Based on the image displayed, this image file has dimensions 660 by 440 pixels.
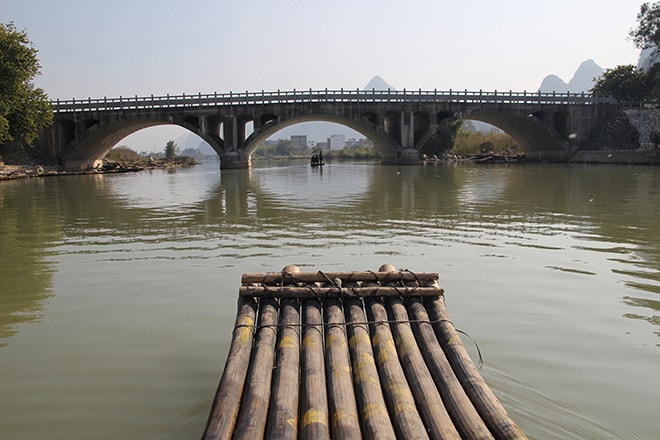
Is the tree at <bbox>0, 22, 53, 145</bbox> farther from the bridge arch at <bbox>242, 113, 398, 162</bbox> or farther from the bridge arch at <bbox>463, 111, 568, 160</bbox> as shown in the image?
the bridge arch at <bbox>463, 111, 568, 160</bbox>

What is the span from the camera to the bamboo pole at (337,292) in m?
5.14

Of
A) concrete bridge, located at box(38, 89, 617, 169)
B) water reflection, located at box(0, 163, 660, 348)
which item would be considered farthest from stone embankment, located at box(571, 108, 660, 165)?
water reflection, located at box(0, 163, 660, 348)

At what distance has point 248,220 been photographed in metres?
16.4

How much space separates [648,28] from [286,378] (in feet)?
249

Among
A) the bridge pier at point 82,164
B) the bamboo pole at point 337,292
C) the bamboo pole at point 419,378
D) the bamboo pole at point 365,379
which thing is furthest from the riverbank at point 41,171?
the bamboo pole at point 419,378

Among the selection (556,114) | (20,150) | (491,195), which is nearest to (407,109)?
(556,114)

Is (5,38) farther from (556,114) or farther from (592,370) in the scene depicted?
(556,114)

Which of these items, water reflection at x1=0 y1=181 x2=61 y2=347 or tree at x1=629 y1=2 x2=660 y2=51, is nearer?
water reflection at x1=0 y1=181 x2=61 y2=347

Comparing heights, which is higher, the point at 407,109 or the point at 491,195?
the point at 407,109

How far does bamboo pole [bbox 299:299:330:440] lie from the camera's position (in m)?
3.51

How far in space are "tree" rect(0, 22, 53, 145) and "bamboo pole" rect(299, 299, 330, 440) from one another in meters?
42.9

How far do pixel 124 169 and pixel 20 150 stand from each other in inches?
395

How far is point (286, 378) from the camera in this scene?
13.3ft

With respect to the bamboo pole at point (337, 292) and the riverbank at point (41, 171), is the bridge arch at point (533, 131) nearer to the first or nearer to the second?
the riverbank at point (41, 171)
